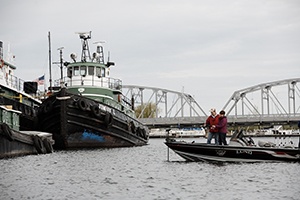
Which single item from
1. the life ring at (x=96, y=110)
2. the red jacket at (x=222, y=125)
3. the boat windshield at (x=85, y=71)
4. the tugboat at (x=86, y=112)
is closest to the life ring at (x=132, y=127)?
the tugboat at (x=86, y=112)

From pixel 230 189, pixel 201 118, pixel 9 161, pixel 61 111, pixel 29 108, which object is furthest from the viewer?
pixel 201 118

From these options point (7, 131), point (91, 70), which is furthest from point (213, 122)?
point (91, 70)

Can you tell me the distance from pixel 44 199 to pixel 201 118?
391ft

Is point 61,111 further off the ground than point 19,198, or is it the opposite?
point 61,111

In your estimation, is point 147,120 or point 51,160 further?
point 147,120

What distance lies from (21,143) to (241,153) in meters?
11.6

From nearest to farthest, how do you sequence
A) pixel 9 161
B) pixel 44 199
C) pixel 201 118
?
pixel 44 199
pixel 9 161
pixel 201 118

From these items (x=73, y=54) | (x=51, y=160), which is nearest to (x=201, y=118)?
(x=73, y=54)

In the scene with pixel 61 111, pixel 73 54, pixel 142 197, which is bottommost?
pixel 142 197

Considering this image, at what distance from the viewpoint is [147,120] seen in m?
139

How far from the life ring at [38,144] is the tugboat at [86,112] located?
15.6 feet

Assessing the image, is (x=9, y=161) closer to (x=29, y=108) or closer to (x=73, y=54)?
(x=29, y=108)

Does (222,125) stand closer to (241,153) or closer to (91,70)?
(241,153)

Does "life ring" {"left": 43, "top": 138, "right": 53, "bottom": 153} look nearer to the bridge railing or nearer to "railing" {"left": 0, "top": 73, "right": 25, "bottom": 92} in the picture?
"railing" {"left": 0, "top": 73, "right": 25, "bottom": 92}
